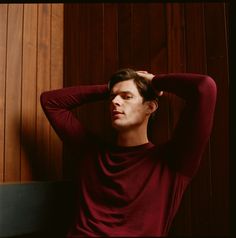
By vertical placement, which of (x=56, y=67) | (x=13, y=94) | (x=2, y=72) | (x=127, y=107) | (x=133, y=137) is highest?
(x=56, y=67)

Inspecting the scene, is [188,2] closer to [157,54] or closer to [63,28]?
[157,54]

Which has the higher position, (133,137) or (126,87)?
(126,87)

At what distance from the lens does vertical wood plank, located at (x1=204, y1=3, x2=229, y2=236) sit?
1504mm

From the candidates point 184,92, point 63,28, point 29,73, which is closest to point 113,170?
point 184,92

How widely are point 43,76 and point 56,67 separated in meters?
0.13

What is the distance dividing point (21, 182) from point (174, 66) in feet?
3.12

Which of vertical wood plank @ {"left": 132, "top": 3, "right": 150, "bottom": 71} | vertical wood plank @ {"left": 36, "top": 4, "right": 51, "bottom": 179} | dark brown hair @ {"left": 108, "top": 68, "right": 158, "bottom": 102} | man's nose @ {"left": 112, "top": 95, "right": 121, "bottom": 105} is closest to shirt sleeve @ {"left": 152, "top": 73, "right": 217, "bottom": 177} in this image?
dark brown hair @ {"left": 108, "top": 68, "right": 158, "bottom": 102}

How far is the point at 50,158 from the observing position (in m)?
1.88

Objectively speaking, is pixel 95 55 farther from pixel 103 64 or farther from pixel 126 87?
pixel 126 87

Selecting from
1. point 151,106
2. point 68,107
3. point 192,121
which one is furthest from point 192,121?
point 68,107

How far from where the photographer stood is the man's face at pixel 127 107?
1.46m

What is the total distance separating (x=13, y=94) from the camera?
170cm

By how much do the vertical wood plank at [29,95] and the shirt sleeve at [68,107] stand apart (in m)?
0.11

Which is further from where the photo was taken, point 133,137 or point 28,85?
point 28,85
